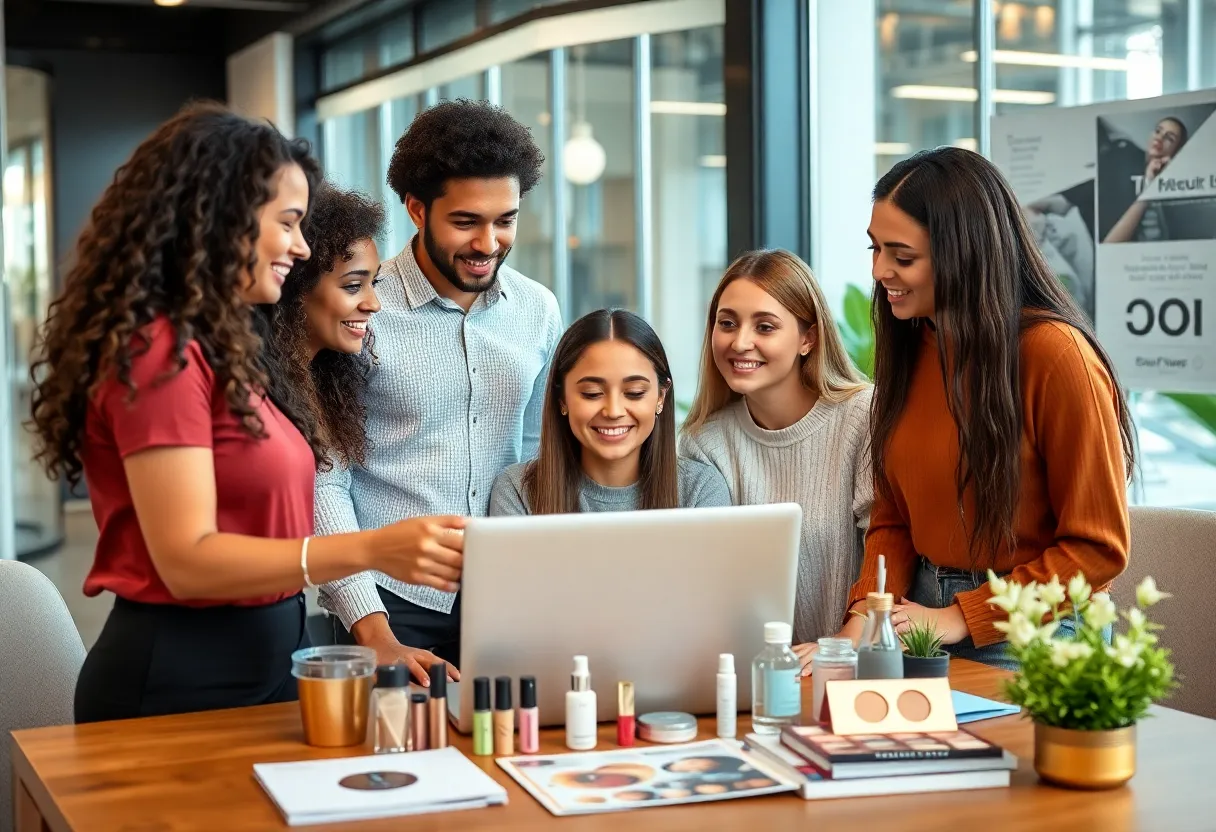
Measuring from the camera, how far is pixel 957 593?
7.61 feet

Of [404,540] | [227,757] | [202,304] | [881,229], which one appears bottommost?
[227,757]

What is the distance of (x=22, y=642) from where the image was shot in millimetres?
2230

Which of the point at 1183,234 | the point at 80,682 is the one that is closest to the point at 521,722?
the point at 80,682

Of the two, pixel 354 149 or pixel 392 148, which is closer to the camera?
pixel 392 148

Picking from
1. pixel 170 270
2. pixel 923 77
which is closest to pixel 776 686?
pixel 170 270

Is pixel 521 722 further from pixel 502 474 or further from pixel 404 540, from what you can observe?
pixel 502 474

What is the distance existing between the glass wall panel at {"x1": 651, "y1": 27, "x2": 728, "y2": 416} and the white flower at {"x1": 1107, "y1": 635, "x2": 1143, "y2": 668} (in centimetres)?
496

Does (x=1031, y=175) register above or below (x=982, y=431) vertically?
above

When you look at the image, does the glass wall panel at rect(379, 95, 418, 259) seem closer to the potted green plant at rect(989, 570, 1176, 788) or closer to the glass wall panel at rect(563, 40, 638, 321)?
the glass wall panel at rect(563, 40, 638, 321)

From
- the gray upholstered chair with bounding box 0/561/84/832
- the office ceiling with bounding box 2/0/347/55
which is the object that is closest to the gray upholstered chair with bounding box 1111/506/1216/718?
the gray upholstered chair with bounding box 0/561/84/832

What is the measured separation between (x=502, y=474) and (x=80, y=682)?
3.05 feet

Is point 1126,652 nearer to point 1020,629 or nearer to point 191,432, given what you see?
point 1020,629

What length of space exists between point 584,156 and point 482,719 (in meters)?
5.46

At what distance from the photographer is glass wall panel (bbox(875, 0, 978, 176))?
4641 millimetres
